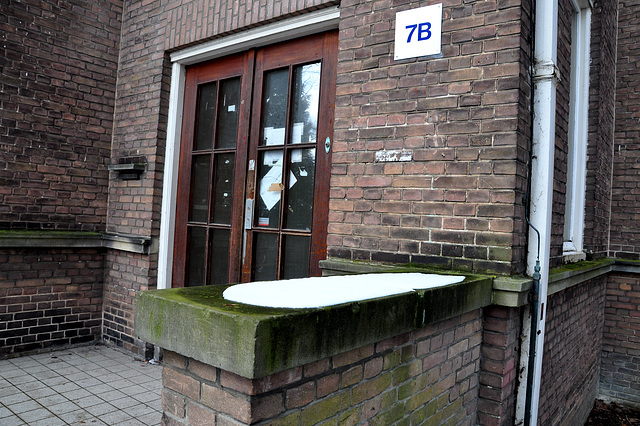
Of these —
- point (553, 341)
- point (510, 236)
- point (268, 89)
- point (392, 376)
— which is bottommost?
point (553, 341)

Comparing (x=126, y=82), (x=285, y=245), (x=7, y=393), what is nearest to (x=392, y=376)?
(x=285, y=245)

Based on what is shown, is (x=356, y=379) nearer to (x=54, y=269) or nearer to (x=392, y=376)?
(x=392, y=376)

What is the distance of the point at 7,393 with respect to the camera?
145 inches

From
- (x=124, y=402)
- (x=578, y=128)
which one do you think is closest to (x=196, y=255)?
(x=124, y=402)

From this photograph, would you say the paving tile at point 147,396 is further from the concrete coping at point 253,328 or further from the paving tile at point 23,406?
the concrete coping at point 253,328

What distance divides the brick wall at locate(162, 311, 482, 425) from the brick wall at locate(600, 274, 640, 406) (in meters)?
3.64

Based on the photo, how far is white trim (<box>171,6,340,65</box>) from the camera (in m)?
3.57

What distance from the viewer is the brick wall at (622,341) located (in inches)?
193

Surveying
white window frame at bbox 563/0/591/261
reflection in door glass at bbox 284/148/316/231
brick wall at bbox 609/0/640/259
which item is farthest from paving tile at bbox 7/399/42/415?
brick wall at bbox 609/0/640/259

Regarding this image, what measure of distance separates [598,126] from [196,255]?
4284mm

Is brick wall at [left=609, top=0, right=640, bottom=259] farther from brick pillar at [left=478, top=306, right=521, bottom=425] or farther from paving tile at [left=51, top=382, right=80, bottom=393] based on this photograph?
paving tile at [left=51, top=382, right=80, bottom=393]

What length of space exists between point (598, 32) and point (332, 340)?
15.4ft

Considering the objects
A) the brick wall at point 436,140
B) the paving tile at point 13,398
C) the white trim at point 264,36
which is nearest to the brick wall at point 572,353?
the brick wall at point 436,140

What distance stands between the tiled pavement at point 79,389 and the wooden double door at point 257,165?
1.05 metres
